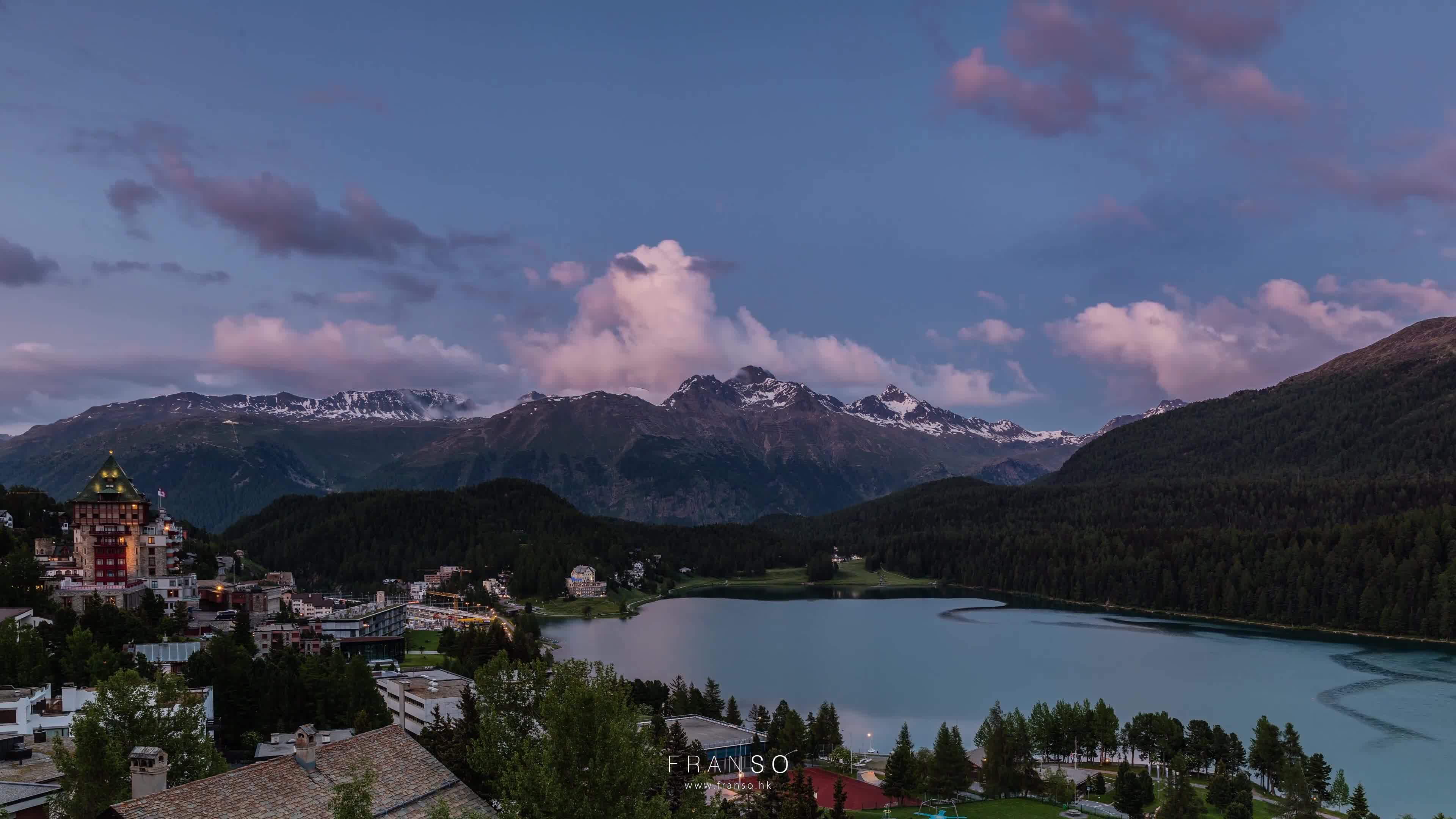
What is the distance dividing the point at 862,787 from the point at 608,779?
3386 centimetres

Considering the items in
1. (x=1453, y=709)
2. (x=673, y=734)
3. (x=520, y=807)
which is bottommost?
(x=1453, y=709)

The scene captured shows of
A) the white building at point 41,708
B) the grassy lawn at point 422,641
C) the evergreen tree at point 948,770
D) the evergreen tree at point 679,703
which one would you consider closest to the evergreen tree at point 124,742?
the white building at point 41,708

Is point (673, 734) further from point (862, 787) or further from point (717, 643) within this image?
point (717, 643)

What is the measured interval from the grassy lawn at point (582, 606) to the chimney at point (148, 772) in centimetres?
12642

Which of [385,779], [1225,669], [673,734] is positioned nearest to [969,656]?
[1225,669]

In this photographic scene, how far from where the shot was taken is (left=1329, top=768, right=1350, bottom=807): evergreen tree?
4984 centimetres

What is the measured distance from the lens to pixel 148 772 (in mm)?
23906

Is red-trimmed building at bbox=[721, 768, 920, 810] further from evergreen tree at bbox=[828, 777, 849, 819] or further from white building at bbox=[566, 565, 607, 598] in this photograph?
white building at bbox=[566, 565, 607, 598]

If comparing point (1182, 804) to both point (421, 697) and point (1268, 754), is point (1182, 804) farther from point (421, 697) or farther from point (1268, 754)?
point (421, 697)

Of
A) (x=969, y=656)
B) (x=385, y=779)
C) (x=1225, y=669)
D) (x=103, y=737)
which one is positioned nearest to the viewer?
(x=385, y=779)

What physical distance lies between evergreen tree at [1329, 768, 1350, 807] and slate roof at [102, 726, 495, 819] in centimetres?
4215

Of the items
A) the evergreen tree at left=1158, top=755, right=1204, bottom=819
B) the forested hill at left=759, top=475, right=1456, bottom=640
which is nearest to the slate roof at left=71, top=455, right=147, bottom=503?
the evergreen tree at left=1158, top=755, right=1204, bottom=819

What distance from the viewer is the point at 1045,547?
18812 cm

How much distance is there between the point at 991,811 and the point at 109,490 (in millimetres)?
64010
